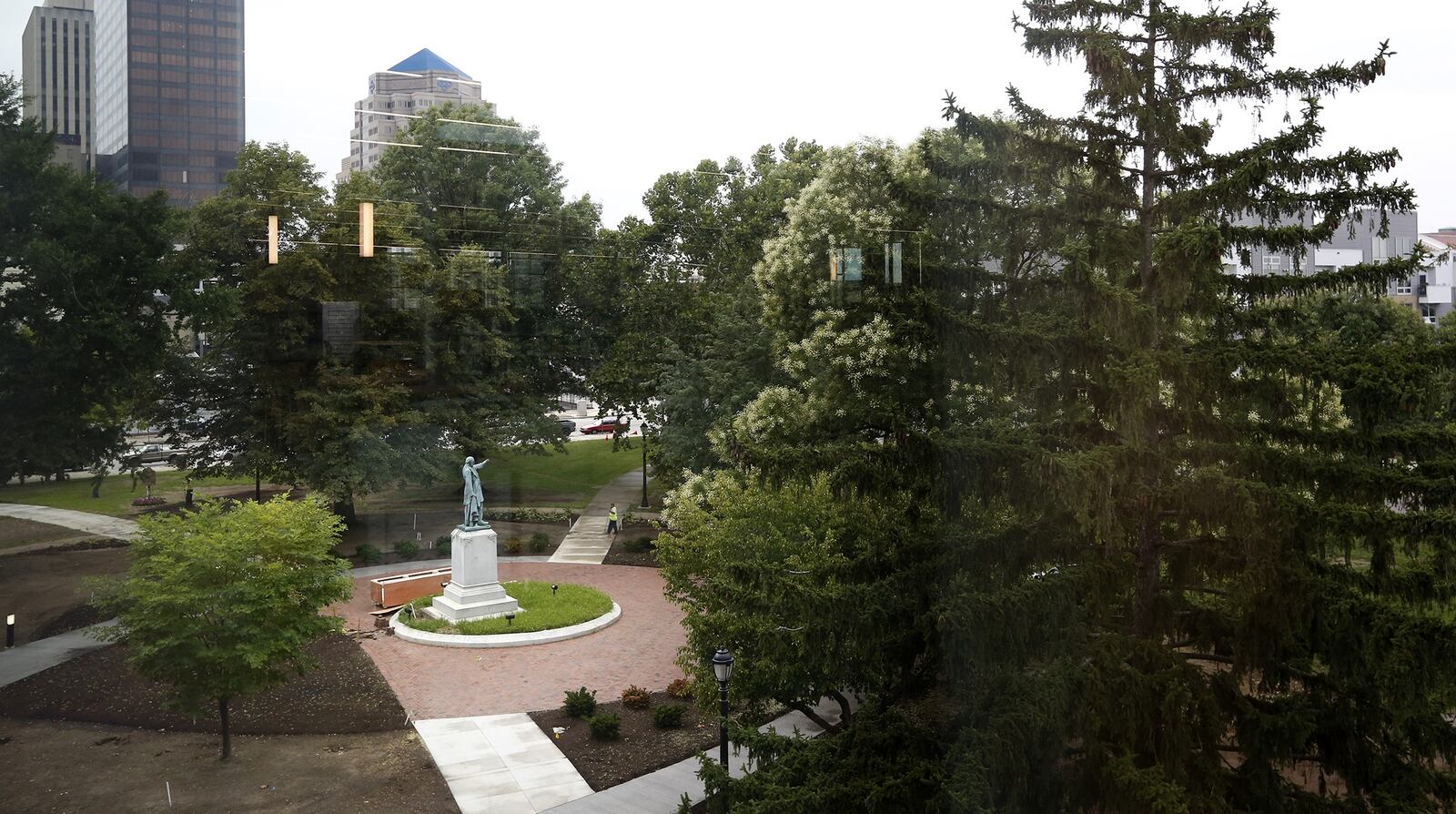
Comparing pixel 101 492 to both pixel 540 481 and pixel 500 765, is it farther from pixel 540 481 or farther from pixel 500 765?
pixel 540 481

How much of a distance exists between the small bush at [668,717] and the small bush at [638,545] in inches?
410

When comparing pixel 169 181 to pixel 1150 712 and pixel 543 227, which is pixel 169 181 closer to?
pixel 543 227

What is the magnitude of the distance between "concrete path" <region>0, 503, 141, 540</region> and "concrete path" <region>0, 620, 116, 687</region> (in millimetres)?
1056

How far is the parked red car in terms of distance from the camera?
25.6 meters

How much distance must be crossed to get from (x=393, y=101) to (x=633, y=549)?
1170 cm

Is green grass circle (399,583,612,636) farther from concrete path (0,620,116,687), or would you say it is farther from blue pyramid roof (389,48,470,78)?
blue pyramid roof (389,48,470,78)

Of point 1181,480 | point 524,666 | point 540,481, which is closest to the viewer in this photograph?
point 1181,480

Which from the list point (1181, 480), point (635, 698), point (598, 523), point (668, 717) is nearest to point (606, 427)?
point (598, 523)

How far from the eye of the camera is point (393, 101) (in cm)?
1492

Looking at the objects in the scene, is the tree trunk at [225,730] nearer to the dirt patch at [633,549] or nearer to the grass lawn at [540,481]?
the grass lawn at [540,481]

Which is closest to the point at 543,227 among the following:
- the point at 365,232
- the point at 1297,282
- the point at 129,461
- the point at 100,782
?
the point at 365,232

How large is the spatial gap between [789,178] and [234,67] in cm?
1027

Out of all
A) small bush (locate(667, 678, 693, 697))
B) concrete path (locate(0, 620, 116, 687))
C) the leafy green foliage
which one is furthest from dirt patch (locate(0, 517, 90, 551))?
small bush (locate(667, 678, 693, 697))

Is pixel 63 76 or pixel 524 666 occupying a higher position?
pixel 63 76
